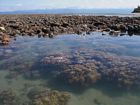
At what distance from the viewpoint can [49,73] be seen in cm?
1576

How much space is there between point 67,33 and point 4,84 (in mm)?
20426

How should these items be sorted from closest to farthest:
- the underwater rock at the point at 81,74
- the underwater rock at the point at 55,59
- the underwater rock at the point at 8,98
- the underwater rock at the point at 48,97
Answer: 1. the underwater rock at the point at 48,97
2. the underwater rock at the point at 8,98
3. the underwater rock at the point at 81,74
4. the underwater rock at the point at 55,59

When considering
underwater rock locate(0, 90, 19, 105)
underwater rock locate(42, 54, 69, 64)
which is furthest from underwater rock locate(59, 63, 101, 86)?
underwater rock locate(0, 90, 19, 105)

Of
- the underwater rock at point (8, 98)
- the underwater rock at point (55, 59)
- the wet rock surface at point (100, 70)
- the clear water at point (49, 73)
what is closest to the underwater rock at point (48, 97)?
the clear water at point (49, 73)

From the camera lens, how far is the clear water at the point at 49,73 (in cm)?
1199

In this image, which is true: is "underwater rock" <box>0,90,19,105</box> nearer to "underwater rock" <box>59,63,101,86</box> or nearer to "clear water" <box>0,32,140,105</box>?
A: "clear water" <box>0,32,140,105</box>

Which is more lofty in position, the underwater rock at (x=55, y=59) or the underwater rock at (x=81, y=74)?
the underwater rock at (x=55, y=59)

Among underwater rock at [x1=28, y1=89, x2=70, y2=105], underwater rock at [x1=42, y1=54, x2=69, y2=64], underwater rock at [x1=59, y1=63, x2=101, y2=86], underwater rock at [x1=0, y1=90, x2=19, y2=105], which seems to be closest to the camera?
underwater rock at [x1=28, y1=89, x2=70, y2=105]

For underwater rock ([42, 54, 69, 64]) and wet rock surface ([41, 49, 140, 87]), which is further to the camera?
underwater rock ([42, 54, 69, 64])

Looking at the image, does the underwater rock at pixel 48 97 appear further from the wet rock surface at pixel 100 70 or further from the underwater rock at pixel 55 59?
the underwater rock at pixel 55 59

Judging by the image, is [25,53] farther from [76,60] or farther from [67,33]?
[67,33]

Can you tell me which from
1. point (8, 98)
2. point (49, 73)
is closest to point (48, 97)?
point (8, 98)

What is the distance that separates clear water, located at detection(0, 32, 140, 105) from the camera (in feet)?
39.3

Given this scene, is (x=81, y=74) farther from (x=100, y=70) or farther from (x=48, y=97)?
(x=48, y=97)
